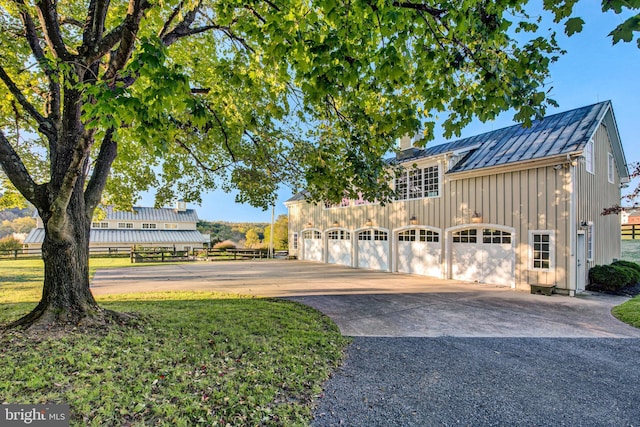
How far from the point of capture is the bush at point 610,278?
382 inches

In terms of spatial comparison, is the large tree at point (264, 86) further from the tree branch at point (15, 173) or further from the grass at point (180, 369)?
the grass at point (180, 369)

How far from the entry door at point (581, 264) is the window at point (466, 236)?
2.94 meters

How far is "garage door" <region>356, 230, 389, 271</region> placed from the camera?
15.1 meters

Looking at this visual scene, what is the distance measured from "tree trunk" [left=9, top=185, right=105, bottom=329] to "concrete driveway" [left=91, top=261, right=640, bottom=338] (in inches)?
174

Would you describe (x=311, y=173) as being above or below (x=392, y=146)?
below

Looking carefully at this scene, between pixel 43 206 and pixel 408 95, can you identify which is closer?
pixel 43 206

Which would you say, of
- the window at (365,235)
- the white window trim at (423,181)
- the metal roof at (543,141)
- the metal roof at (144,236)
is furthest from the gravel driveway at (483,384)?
the metal roof at (144,236)

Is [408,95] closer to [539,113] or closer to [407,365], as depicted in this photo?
[539,113]

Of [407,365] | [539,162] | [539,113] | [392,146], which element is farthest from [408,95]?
[539,162]

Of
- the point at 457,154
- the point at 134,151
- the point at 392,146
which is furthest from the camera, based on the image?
the point at 457,154

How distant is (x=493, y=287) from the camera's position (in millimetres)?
10531

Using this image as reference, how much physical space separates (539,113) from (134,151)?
9479 mm

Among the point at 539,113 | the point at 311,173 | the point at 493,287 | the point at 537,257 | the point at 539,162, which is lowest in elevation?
the point at 493,287

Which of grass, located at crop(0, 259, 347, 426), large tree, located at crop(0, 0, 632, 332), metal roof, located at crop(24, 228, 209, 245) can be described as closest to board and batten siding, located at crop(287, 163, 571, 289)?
large tree, located at crop(0, 0, 632, 332)
